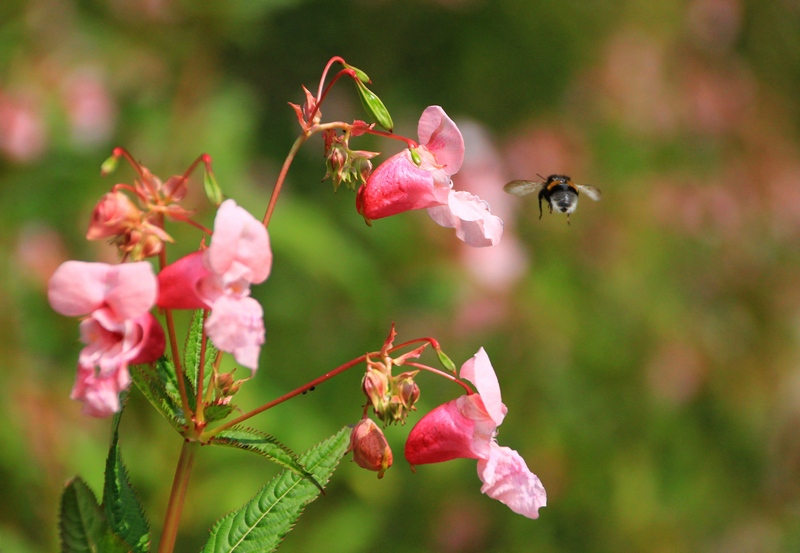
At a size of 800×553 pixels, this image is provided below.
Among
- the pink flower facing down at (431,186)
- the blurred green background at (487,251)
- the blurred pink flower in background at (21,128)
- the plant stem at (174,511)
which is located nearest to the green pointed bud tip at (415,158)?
the pink flower facing down at (431,186)

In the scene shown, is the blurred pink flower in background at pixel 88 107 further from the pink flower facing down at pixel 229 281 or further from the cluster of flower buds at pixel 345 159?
the pink flower facing down at pixel 229 281

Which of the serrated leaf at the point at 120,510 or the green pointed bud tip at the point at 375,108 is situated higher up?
the green pointed bud tip at the point at 375,108

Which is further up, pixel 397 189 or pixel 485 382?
pixel 397 189

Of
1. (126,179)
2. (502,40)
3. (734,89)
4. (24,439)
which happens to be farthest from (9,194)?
(734,89)

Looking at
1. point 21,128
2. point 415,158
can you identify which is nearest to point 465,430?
point 415,158

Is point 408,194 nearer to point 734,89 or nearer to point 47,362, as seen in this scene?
point 47,362

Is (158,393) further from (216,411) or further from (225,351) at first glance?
(225,351)
